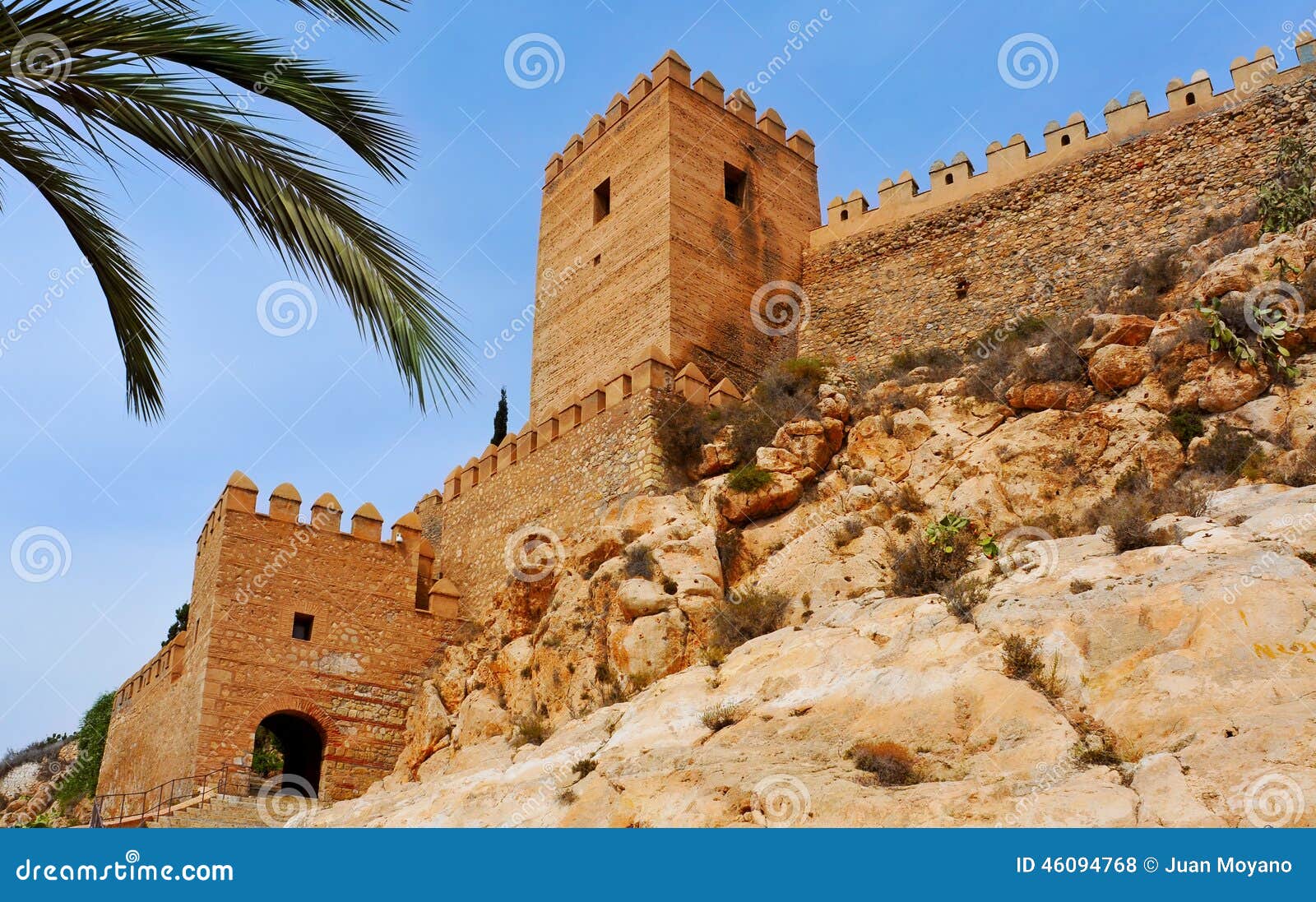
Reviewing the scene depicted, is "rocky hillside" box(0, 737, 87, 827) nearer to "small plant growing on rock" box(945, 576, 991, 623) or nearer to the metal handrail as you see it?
the metal handrail

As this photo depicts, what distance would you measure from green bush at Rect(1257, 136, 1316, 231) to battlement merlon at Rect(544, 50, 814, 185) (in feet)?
28.6

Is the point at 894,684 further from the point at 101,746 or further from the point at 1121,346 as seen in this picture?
the point at 101,746

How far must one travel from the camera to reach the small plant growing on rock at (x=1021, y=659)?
941 cm

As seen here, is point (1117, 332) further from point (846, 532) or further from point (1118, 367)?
point (846, 532)

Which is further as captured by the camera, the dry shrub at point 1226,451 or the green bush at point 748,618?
the green bush at point 748,618

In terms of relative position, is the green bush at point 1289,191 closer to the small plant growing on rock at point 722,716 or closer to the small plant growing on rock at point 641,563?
the small plant growing on rock at point 641,563

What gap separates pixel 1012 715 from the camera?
29.6 ft

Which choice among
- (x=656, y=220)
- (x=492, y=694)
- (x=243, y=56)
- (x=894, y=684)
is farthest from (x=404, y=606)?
(x=243, y=56)

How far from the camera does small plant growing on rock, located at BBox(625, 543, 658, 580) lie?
1470cm

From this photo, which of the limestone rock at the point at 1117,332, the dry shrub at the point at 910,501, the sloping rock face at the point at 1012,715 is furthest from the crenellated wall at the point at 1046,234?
the sloping rock face at the point at 1012,715

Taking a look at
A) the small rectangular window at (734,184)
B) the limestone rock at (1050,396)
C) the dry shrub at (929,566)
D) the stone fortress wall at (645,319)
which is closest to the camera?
the dry shrub at (929,566)

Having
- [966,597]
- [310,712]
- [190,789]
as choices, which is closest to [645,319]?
[310,712]

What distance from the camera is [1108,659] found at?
9266 millimetres

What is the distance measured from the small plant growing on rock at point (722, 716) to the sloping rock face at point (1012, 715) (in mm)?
31
